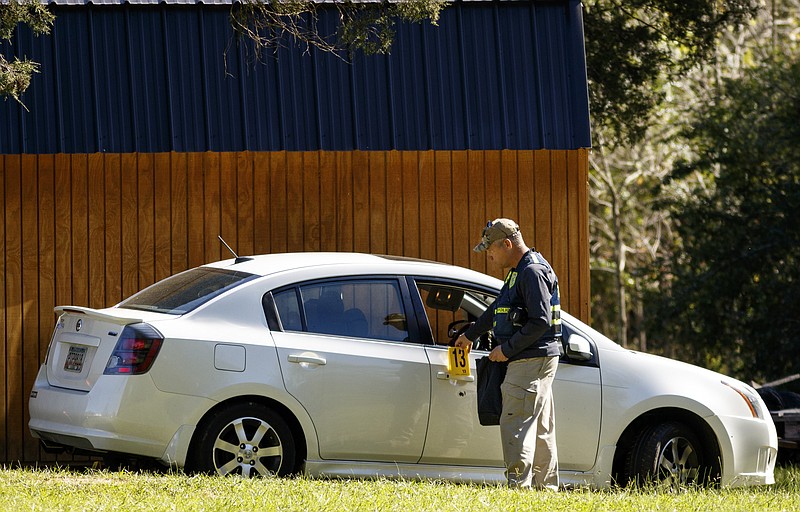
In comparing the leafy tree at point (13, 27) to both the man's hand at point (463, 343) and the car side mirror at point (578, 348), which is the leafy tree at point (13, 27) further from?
the car side mirror at point (578, 348)

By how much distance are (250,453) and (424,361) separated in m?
1.26

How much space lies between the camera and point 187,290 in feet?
24.1

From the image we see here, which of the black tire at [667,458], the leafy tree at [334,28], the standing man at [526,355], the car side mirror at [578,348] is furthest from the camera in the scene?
the leafy tree at [334,28]

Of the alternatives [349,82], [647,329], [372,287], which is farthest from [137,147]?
[647,329]

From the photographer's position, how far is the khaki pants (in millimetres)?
6887

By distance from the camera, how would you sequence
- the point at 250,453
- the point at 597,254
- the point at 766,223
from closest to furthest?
the point at 250,453 < the point at 766,223 < the point at 597,254

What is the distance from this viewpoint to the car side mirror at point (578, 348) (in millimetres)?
7367

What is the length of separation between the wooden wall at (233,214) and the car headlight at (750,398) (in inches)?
85.6

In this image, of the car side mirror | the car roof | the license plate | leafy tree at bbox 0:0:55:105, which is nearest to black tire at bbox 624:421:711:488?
the car side mirror

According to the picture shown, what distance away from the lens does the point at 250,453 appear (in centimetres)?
689

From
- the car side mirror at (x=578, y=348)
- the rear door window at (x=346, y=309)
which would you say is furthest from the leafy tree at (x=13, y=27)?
the car side mirror at (x=578, y=348)

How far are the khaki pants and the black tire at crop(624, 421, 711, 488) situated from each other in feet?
2.42

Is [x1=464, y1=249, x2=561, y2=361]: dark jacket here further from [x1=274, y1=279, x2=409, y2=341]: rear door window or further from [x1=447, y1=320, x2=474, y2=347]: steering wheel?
[x1=274, y1=279, x2=409, y2=341]: rear door window

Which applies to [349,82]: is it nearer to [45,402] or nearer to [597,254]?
[45,402]
